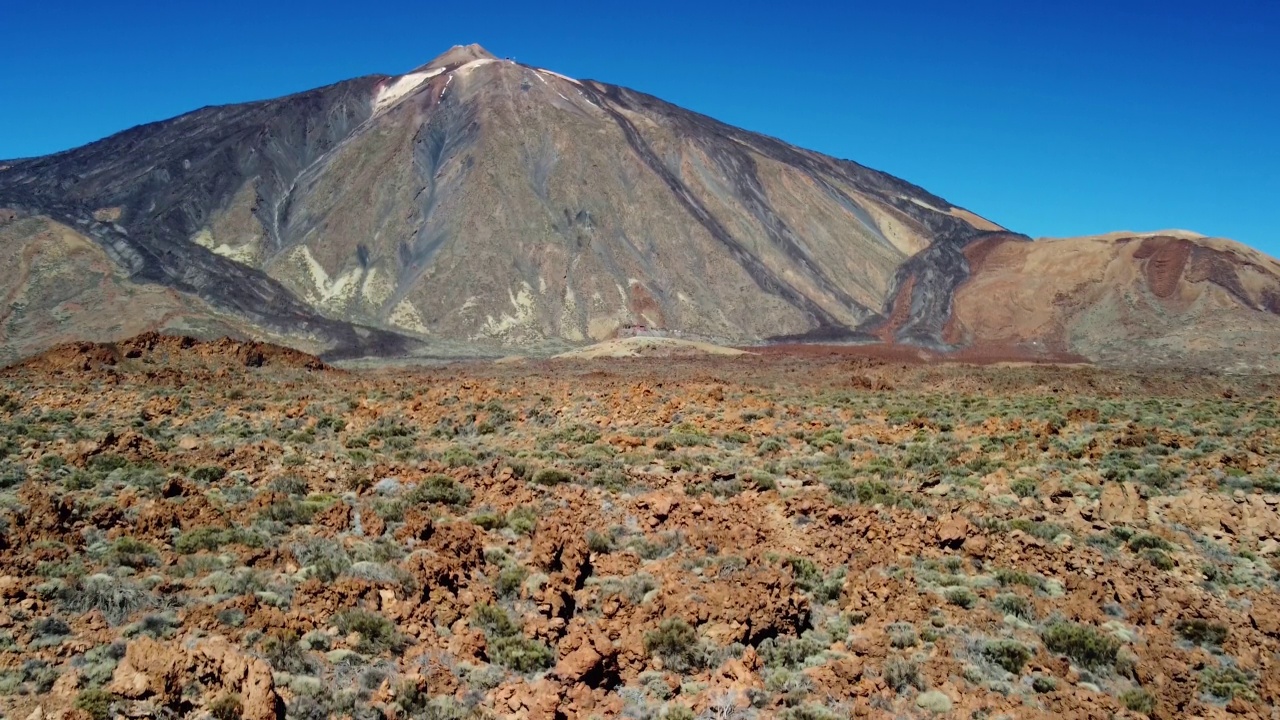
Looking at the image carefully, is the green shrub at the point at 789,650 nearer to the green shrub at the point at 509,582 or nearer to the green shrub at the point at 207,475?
the green shrub at the point at 509,582

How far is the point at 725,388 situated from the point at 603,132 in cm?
7179

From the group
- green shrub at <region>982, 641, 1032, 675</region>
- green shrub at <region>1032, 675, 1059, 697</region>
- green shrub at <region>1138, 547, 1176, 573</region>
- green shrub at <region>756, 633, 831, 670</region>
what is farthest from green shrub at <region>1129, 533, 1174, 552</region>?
green shrub at <region>756, 633, 831, 670</region>

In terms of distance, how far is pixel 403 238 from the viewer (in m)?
80.9

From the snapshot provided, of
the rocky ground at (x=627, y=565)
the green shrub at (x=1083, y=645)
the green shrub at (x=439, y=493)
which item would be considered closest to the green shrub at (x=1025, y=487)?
the rocky ground at (x=627, y=565)

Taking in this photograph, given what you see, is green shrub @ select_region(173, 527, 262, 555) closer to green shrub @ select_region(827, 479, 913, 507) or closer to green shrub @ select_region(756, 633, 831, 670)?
green shrub @ select_region(756, 633, 831, 670)

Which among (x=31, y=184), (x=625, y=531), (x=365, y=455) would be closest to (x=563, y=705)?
(x=625, y=531)

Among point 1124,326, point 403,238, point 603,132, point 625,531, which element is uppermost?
point 603,132

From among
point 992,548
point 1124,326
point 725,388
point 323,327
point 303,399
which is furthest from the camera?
point 1124,326

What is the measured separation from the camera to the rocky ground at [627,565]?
8469 mm

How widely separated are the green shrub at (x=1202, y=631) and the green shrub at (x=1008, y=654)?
6.80 feet

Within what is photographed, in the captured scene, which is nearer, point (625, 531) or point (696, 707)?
point (696, 707)

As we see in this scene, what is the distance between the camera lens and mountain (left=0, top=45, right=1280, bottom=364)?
68062 mm

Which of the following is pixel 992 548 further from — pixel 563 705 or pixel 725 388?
pixel 725 388

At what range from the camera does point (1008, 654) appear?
9383mm
